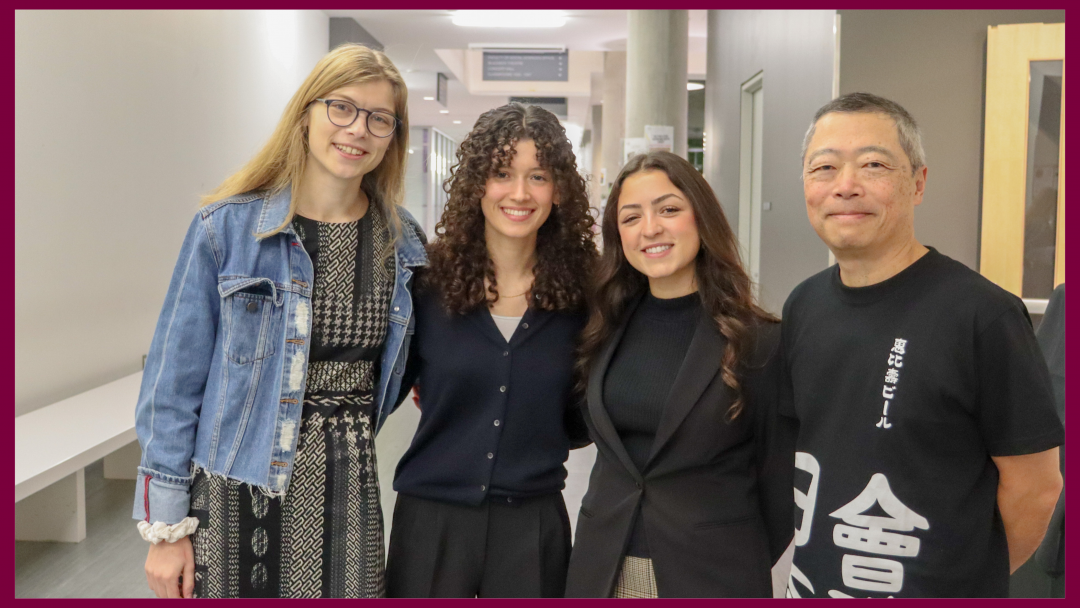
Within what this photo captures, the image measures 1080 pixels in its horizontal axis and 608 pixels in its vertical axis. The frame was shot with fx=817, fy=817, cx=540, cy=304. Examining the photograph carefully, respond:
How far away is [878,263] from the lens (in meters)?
1.45

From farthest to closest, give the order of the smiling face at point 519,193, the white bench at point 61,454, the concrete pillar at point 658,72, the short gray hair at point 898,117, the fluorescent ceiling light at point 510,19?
1. the fluorescent ceiling light at point 510,19
2. the concrete pillar at point 658,72
3. the white bench at point 61,454
4. the smiling face at point 519,193
5. the short gray hair at point 898,117

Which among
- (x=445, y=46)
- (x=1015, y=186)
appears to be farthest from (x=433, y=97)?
(x=1015, y=186)

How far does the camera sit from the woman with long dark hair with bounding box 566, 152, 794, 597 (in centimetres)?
162

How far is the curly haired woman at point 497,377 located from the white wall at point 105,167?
307cm

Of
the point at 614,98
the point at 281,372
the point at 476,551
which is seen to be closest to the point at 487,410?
the point at 476,551

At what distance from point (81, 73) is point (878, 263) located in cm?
460

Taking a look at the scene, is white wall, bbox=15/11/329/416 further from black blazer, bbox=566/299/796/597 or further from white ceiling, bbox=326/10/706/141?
black blazer, bbox=566/299/796/597

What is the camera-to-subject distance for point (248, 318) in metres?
1.72

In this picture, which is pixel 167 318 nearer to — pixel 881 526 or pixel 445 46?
pixel 881 526

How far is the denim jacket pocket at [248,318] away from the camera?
1.71 m

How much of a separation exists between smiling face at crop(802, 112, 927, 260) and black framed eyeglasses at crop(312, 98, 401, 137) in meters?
0.92

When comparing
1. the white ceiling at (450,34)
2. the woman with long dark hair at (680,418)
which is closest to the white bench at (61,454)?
the woman with long dark hair at (680,418)

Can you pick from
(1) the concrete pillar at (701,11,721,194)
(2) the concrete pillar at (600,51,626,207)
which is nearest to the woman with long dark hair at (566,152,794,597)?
(1) the concrete pillar at (701,11,721,194)

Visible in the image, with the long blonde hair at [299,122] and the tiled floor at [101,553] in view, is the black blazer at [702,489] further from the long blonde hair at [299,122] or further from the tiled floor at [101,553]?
the tiled floor at [101,553]
